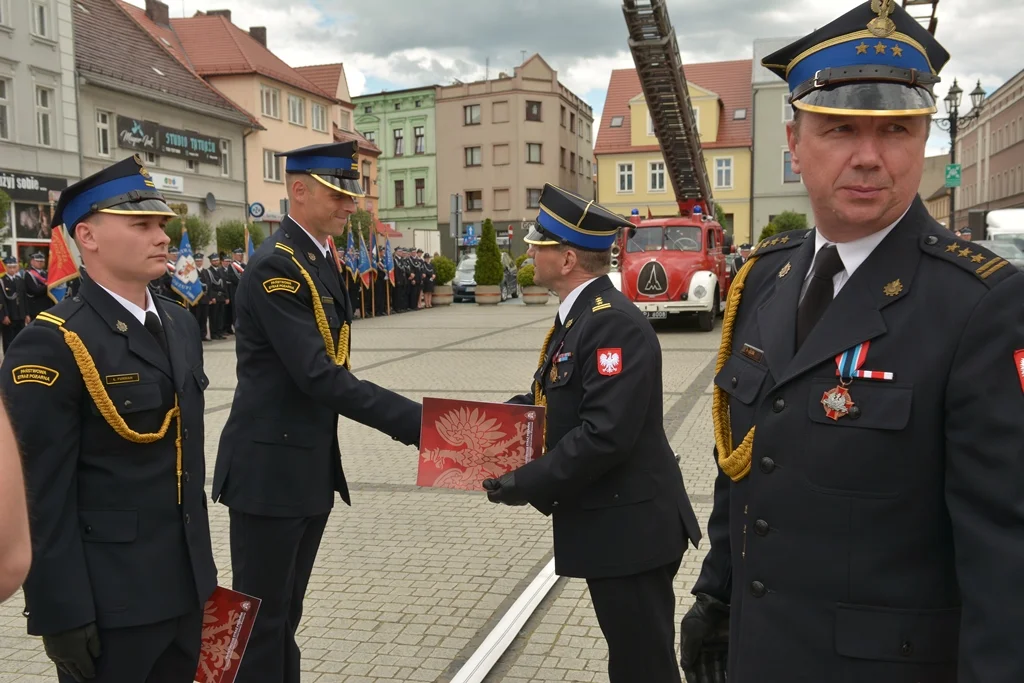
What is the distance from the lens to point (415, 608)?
194 inches

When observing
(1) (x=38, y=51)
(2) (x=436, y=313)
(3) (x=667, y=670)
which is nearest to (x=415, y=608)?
(3) (x=667, y=670)

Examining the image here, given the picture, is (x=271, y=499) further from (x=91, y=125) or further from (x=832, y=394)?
(x=91, y=125)

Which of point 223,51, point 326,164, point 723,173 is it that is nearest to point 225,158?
point 223,51

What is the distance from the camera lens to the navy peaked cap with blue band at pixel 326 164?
12.2 feet

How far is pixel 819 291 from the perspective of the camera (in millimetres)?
1994

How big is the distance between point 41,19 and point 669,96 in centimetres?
2051

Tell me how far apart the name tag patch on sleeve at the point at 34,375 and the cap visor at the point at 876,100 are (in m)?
2.18

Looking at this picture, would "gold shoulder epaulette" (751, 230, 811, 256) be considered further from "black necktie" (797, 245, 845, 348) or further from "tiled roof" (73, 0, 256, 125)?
"tiled roof" (73, 0, 256, 125)

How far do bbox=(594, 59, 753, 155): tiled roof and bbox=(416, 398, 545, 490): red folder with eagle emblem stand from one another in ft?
178

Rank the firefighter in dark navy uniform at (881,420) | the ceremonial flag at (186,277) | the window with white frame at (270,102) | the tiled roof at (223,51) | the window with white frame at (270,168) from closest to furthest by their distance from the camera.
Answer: the firefighter in dark navy uniform at (881,420), the ceremonial flag at (186,277), the tiled roof at (223,51), the window with white frame at (270,168), the window with white frame at (270,102)

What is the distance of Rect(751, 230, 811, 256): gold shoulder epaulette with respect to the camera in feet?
7.60

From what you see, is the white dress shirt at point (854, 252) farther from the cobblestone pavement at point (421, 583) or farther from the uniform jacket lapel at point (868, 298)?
the cobblestone pavement at point (421, 583)

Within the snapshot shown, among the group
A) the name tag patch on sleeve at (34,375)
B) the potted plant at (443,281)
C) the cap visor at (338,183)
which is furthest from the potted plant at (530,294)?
the name tag patch on sleeve at (34,375)

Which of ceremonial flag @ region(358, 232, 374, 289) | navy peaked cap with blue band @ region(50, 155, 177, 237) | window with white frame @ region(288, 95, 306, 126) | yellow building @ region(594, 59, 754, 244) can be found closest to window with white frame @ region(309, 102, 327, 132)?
window with white frame @ region(288, 95, 306, 126)
